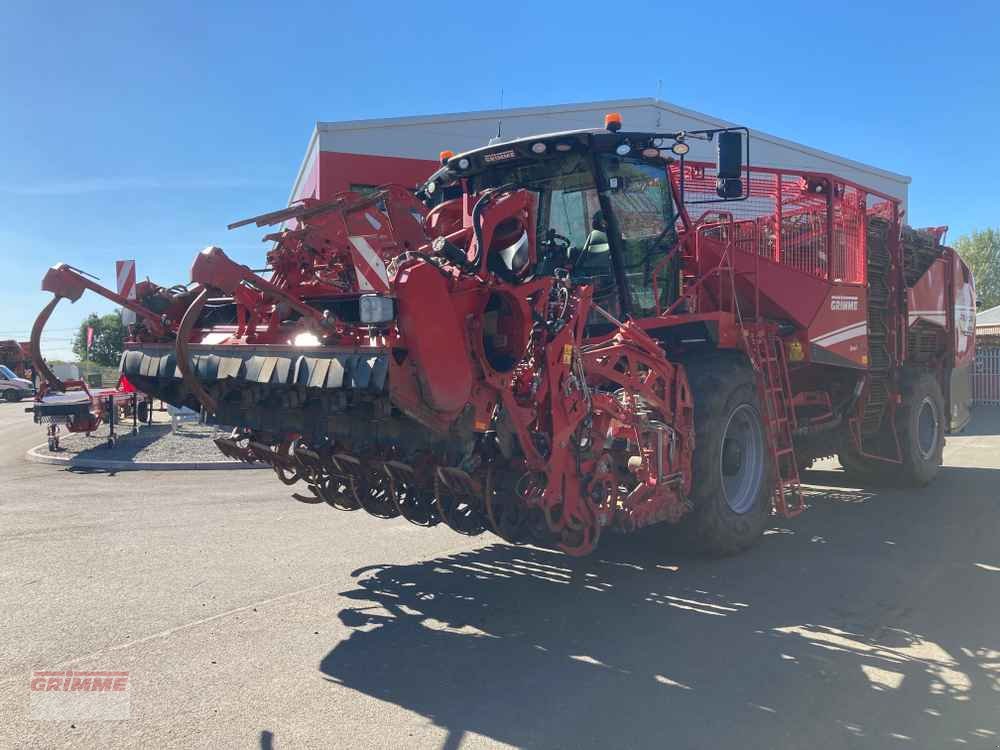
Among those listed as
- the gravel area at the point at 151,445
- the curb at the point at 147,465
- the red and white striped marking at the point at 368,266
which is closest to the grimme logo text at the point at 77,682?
the red and white striped marking at the point at 368,266

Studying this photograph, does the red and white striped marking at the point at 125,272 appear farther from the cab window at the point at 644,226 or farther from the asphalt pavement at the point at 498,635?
the cab window at the point at 644,226

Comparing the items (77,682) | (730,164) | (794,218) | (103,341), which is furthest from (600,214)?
(103,341)

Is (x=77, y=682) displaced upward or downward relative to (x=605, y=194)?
downward

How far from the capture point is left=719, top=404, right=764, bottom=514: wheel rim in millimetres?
6387

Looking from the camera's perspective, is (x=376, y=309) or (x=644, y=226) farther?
(x=644, y=226)

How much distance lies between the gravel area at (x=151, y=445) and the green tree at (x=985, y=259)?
58.9 metres

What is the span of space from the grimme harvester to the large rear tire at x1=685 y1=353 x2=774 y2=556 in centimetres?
2

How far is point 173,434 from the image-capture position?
14102mm

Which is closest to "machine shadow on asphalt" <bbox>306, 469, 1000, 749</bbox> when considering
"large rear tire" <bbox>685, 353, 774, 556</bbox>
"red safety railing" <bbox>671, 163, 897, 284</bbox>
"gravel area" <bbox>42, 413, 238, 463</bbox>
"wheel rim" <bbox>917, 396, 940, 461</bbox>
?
"large rear tire" <bbox>685, 353, 774, 556</bbox>

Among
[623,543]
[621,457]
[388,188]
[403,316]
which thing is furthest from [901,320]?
[403,316]

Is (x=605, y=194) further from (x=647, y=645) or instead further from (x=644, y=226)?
(x=647, y=645)

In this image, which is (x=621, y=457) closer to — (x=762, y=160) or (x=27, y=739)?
(x=27, y=739)

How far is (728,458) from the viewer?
6.20 metres

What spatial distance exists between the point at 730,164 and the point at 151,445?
36.3 feet
